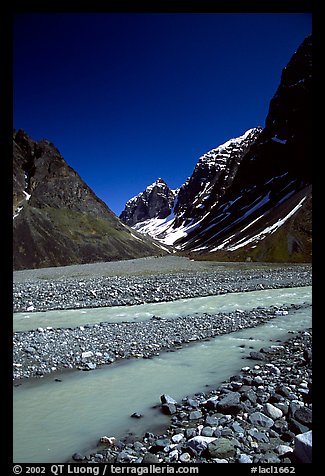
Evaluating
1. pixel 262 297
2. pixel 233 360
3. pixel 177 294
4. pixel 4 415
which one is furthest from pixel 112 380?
pixel 262 297

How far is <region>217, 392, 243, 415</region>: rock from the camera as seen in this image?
7.34 metres

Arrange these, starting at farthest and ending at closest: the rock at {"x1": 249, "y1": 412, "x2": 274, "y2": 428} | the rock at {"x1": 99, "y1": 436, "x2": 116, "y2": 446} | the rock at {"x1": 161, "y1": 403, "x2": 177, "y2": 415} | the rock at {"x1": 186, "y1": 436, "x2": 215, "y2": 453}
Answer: the rock at {"x1": 161, "y1": 403, "x2": 177, "y2": 415}
the rock at {"x1": 99, "y1": 436, "x2": 116, "y2": 446}
the rock at {"x1": 249, "y1": 412, "x2": 274, "y2": 428}
the rock at {"x1": 186, "y1": 436, "x2": 215, "y2": 453}

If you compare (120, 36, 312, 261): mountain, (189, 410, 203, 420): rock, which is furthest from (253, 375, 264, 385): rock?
(120, 36, 312, 261): mountain

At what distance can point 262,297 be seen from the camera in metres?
28.7

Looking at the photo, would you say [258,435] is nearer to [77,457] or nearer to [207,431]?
[207,431]

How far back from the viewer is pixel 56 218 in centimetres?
11281

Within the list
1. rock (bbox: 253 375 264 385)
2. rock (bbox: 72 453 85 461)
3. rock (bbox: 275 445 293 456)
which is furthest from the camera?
rock (bbox: 253 375 264 385)

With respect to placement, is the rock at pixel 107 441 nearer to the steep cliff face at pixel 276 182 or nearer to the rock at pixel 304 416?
the rock at pixel 304 416

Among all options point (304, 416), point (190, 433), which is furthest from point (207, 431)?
point (304, 416)

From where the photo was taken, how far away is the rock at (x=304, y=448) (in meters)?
4.43

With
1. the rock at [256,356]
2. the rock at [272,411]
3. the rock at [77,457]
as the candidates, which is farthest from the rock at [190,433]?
the rock at [256,356]

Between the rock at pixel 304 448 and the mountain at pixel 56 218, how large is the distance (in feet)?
273

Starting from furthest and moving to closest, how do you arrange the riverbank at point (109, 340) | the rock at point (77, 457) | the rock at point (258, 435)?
the riverbank at point (109, 340) < the rock at point (77, 457) < the rock at point (258, 435)

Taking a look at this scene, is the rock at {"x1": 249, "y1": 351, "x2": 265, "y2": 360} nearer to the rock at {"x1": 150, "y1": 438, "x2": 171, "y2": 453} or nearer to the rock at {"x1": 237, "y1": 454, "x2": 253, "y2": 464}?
the rock at {"x1": 150, "y1": 438, "x2": 171, "y2": 453}
